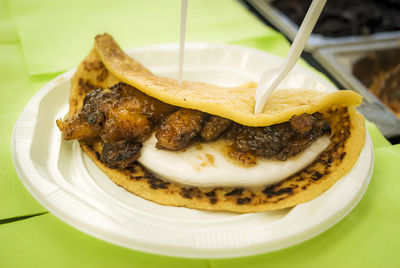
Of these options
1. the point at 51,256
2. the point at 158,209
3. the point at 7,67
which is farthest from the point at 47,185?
the point at 7,67

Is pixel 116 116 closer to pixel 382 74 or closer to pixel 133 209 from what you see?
pixel 133 209

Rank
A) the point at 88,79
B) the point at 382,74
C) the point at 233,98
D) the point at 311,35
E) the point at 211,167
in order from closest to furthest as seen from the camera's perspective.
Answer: the point at 211,167 < the point at 233,98 < the point at 88,79 < the point at 382,74 < the point at 311,35

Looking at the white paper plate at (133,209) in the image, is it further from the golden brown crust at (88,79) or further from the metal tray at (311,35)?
the metal tray at (311,35)

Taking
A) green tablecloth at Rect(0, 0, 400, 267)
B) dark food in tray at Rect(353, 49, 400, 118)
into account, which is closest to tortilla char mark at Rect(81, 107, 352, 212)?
green tablecloth at Rect(0, 0, 400, 267)

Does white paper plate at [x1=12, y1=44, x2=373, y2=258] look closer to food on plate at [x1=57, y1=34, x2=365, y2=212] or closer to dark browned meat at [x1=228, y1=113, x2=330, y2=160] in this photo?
food on plate at [x1=57, y1=34, x2=365, y2=212]

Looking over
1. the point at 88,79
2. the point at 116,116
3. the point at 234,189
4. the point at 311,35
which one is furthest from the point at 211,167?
the point at 311,35

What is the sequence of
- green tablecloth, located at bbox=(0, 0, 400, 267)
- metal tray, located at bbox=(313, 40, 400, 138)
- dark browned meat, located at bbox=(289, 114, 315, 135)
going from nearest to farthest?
green tablecloth, located at bbox=(0, 0, 400, 267)
dark browned meat, located at bbox=(289, 114, 315, 135)
metal tray, located at bbox=(313, 40, 400, 138)

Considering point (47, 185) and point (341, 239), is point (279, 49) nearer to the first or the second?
point (341, 239)
